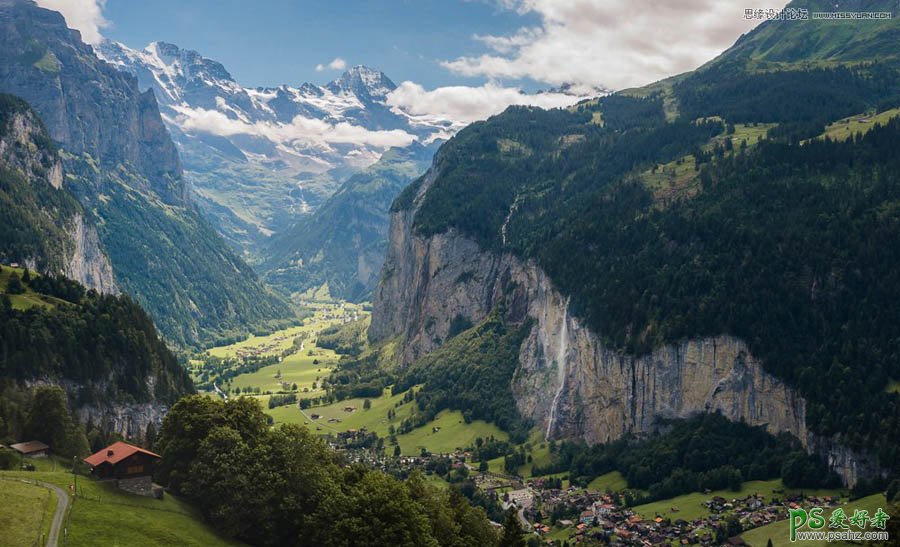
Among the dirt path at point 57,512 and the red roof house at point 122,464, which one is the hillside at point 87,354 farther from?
the dirt path at point 57,512

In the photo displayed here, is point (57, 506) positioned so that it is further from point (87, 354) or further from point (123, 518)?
point (87, 354)

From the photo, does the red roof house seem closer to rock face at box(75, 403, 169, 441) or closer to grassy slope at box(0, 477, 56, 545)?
grassy slope at box(0, 477, 56, 545)

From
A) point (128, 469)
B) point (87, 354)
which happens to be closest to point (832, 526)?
point (128, 469)

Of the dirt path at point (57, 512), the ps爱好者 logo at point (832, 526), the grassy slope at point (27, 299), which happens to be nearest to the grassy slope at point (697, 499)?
the ps爱好者 logo at point (832, 526)

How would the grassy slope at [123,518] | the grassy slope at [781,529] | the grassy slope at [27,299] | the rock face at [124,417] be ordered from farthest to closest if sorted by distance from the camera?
the grassy slope at [27,299] → the rock face at [124,417] → the grassy slope at [781,529] → the grassy slope at [123,518]

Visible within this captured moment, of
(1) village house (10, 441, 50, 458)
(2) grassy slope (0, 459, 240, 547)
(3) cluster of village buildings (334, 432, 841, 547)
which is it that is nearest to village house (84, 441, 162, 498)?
(2) grassy slope (0, 459, 240, 547)

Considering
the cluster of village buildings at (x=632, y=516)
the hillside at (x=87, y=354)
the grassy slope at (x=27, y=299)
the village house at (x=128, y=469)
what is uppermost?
the grassy slope at (x=27, y=299)

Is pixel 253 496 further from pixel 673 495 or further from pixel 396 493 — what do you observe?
pixel 673 495
